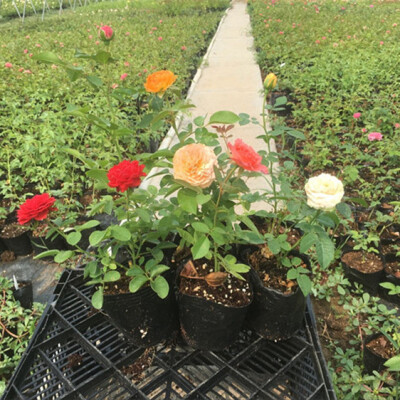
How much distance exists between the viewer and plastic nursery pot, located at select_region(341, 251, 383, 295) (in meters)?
1.77

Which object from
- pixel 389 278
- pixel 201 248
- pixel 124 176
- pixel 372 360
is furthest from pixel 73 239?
pixel 389 278

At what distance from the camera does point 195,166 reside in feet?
2.64

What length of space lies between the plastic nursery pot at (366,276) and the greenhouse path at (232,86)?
3.18 feet

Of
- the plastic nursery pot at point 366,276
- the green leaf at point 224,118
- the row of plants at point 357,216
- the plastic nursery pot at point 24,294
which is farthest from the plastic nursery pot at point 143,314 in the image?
the plastic nursery pot at point 366,276

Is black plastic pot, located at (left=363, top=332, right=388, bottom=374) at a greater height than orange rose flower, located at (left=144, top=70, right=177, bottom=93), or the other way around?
orange rose flower, located at (left=144, top=70, right=177, bottom=93)

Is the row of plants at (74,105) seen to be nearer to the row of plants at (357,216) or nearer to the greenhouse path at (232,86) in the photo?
the greenhouse path at (232,86)

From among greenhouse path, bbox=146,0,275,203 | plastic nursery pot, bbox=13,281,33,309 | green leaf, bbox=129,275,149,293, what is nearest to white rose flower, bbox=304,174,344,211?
green leaf, bbox=129,275,149,293

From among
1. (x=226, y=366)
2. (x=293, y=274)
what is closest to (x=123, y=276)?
(x=226, y=366)

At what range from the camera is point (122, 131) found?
105 centimetres

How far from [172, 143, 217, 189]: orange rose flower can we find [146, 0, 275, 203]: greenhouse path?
1.85 metres

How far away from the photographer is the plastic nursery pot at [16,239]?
216 centimetres

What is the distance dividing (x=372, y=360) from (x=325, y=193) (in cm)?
87

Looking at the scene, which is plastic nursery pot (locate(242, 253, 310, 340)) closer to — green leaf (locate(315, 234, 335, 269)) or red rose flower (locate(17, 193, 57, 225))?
green leaf (locate(315, 234, 335, 269))

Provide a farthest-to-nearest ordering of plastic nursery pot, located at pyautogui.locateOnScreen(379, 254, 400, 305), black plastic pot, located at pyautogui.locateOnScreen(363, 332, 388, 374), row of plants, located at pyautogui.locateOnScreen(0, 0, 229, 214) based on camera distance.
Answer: row of plants, located at pyautogui.locateOnScreen(0, 0, 229, 214), plastic nursery pot, located at pyautogui.locateOnScreen(379, 254, 400, 305), black plastic pot, located at pyautogui.locateOnScreen(363, 332, 388, 374)
